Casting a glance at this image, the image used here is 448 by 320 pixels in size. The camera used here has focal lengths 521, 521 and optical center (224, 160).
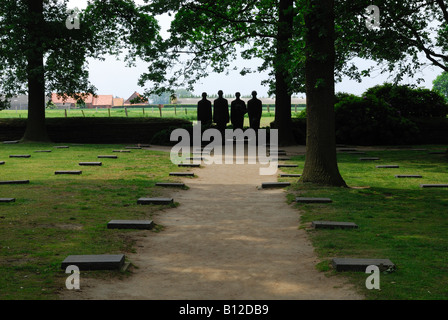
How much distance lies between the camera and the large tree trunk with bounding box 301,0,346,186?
12.6m

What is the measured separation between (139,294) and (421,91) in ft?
84.6

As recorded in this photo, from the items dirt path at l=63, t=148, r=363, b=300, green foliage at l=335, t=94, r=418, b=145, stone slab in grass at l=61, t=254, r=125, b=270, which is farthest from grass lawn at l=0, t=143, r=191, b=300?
green foliage at l=335, t=94, r=418, b=145

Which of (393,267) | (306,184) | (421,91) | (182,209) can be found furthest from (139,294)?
(421,91)

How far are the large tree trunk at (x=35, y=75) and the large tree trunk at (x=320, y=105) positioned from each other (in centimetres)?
1508

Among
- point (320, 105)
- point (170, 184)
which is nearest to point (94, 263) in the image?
point (170, 184)

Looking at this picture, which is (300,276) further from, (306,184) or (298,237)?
(306,184)

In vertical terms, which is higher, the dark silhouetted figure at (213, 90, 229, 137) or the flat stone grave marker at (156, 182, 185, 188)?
the dark silhouetted figure at (213, 90, 229, 137)

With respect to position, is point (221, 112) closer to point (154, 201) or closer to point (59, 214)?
point (154, 201)

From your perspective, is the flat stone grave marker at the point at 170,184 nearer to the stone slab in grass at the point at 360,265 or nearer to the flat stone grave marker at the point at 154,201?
Answer: the flat stone grave marker at the point at 154,201

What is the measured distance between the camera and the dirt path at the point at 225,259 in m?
5.30

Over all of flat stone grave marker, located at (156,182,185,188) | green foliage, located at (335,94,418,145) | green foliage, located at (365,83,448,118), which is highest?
green foliage, located at (365,83,448,118)

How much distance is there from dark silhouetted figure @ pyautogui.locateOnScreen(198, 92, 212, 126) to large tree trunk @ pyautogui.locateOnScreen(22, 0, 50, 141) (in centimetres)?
752

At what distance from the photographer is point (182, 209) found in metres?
10.0

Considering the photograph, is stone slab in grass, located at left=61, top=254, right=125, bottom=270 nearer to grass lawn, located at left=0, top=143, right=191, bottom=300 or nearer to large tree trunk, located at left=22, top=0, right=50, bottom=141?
grass lawn, located at left=0, top=143, right=191, bottom=300
